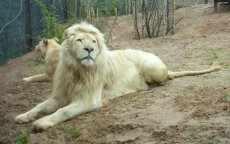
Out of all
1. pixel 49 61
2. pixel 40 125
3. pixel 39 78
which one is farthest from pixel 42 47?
pixel 40 125

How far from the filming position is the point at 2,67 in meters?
11.1

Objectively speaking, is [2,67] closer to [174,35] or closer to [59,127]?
[174,35]

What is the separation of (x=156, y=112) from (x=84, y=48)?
1198 millimetres

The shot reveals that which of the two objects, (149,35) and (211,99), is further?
(149,35)

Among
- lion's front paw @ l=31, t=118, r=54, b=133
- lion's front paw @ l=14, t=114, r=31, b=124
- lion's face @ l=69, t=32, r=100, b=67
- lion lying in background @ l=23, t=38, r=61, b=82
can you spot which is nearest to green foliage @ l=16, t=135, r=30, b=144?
lion's front paw @ l=31, t=118, r=54, b=133

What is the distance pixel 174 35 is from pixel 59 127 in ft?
23.5

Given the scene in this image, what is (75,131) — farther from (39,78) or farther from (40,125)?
(39,78)

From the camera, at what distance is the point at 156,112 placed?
5.97 meters

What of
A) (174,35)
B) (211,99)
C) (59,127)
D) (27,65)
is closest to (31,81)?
(27,65)

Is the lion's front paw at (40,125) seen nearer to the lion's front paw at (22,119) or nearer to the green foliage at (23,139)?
the green foliage at (23,139)

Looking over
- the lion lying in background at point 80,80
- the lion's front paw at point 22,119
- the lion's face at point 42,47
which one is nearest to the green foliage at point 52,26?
the lion's face at point 42,47

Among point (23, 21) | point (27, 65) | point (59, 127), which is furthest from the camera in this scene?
point (23, 21)

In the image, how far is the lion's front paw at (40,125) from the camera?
5711mm

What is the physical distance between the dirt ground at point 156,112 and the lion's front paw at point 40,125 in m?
0.07
